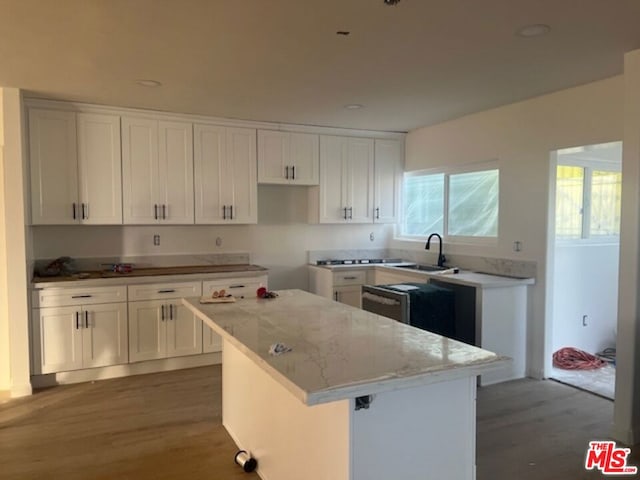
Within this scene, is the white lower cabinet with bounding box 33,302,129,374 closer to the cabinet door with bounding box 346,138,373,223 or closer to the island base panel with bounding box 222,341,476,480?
the island base panel with bounding box 222,341,476,480

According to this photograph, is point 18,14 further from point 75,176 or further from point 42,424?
point 42,424

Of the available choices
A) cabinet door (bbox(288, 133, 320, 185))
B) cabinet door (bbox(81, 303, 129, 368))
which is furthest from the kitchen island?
cabinet door (bbox(288, 133, 320, 185))

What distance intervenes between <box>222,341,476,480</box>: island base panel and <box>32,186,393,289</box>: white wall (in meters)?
3.11

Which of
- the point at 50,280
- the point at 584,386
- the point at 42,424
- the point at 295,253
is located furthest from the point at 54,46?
the point at 584,386

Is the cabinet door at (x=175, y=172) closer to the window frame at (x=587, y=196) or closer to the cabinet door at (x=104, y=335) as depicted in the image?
the cabinet door at (x=104, y=335)

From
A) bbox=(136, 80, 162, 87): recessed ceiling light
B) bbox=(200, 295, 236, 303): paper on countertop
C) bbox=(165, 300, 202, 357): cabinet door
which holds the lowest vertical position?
bbox=(165, 300, 202, 357): cabinet door

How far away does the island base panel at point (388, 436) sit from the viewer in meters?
1.74

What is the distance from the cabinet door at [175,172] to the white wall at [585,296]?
3710 mm

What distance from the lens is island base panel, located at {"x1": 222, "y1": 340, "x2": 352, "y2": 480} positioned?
1.82 m

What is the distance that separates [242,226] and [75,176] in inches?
68.4

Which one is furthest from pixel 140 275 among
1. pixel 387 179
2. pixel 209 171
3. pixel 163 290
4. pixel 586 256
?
pixel 586 256

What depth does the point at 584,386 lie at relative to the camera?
3953 mm

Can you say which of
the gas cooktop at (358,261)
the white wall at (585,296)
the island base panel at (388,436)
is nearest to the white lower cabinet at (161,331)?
the gas cooktop at (358,261)

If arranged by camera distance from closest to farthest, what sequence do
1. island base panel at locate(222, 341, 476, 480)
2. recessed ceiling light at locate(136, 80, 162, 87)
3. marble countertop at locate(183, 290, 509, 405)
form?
marble countertop at locate(183, 290, 509, 405) < island base panel at locate(222, 341, 476, 480) < recessed ceiling light at locate(136, 80, 162, 87)
